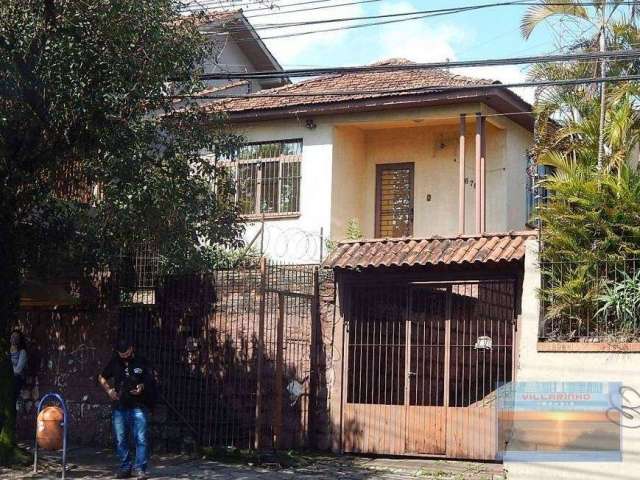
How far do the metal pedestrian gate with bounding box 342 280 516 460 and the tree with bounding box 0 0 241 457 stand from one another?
8.73 feet

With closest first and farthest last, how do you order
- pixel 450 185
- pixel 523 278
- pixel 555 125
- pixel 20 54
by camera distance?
pixel 20 54 < pixel 523 278 < pixel 555 125 < pixel 450 185

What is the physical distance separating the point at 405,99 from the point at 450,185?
8.16 feet

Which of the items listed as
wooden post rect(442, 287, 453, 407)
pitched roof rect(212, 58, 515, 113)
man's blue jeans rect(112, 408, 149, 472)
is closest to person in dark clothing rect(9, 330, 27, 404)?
man's blue jeans rect(112, 408, 149, 472)

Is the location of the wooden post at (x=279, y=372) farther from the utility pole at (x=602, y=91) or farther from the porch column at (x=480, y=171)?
the porch column at (x=480, y=171)

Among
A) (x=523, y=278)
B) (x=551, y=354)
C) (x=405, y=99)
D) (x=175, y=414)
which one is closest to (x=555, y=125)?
(x=405, y=99)

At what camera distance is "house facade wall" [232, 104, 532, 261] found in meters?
20.1

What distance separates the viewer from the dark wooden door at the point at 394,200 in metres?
21.0

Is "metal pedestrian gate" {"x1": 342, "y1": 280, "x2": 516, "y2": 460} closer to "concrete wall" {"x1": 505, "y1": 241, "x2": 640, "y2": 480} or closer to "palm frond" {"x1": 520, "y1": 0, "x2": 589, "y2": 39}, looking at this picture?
"concrete wall" {"x1": 505, "y1": 241, "x2": 640, "y2": 480}

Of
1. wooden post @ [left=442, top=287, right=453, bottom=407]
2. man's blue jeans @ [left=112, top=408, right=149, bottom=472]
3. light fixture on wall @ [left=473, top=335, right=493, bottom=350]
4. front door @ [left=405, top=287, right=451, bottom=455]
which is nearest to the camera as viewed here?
man's blue jeans @ [left=112, top=408, right=149, bottom=472]

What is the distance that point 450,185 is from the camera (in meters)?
20.5

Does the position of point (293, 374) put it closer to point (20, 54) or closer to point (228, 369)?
point (228, 369)

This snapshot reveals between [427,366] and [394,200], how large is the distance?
7.83 meters

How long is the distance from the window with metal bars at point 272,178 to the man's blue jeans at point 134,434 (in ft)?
28.7

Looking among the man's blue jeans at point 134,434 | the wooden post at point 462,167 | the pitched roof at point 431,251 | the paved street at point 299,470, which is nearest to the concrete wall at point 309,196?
the wooden post at point 462,167
